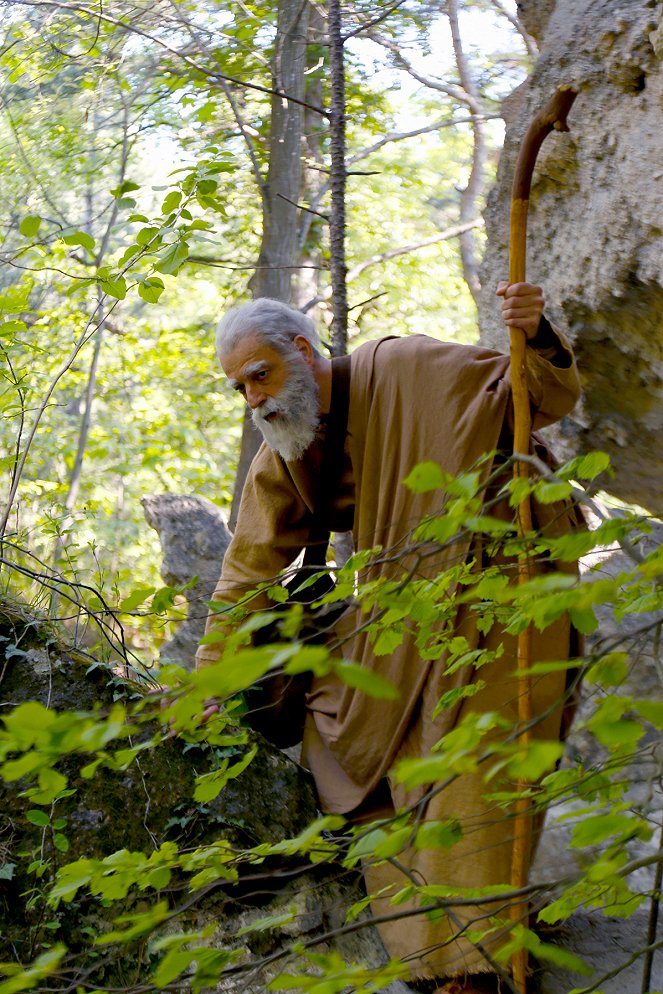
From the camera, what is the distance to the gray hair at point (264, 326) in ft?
10.4

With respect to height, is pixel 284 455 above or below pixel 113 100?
below

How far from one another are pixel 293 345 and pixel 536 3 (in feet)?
8.28

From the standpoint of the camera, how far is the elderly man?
284 cm

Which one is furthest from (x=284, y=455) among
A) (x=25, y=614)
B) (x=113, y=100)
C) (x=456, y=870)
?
(x=113, y=100)

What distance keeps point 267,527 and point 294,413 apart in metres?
0.45

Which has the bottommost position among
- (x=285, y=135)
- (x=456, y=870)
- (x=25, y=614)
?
(x=456, y=870)

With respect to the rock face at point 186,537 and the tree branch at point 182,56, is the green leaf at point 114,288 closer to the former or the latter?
the tree branch at point 182,56

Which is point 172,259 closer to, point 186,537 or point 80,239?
point 80,239

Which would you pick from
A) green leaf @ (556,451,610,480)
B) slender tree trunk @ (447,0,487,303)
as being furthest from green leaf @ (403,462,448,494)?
slender tree trunk @ (447,0,487,303)

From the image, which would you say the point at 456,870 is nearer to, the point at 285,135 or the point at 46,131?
the point at 285,135

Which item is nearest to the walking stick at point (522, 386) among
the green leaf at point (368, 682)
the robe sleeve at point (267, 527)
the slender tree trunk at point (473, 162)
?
the robe sleeve at point (267, 527)

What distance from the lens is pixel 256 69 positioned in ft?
22.2

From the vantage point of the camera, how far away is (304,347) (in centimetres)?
324

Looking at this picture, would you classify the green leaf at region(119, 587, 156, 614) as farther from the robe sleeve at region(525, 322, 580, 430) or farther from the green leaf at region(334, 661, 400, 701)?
the robe sleeve at region(525, 322, 580, 430)
